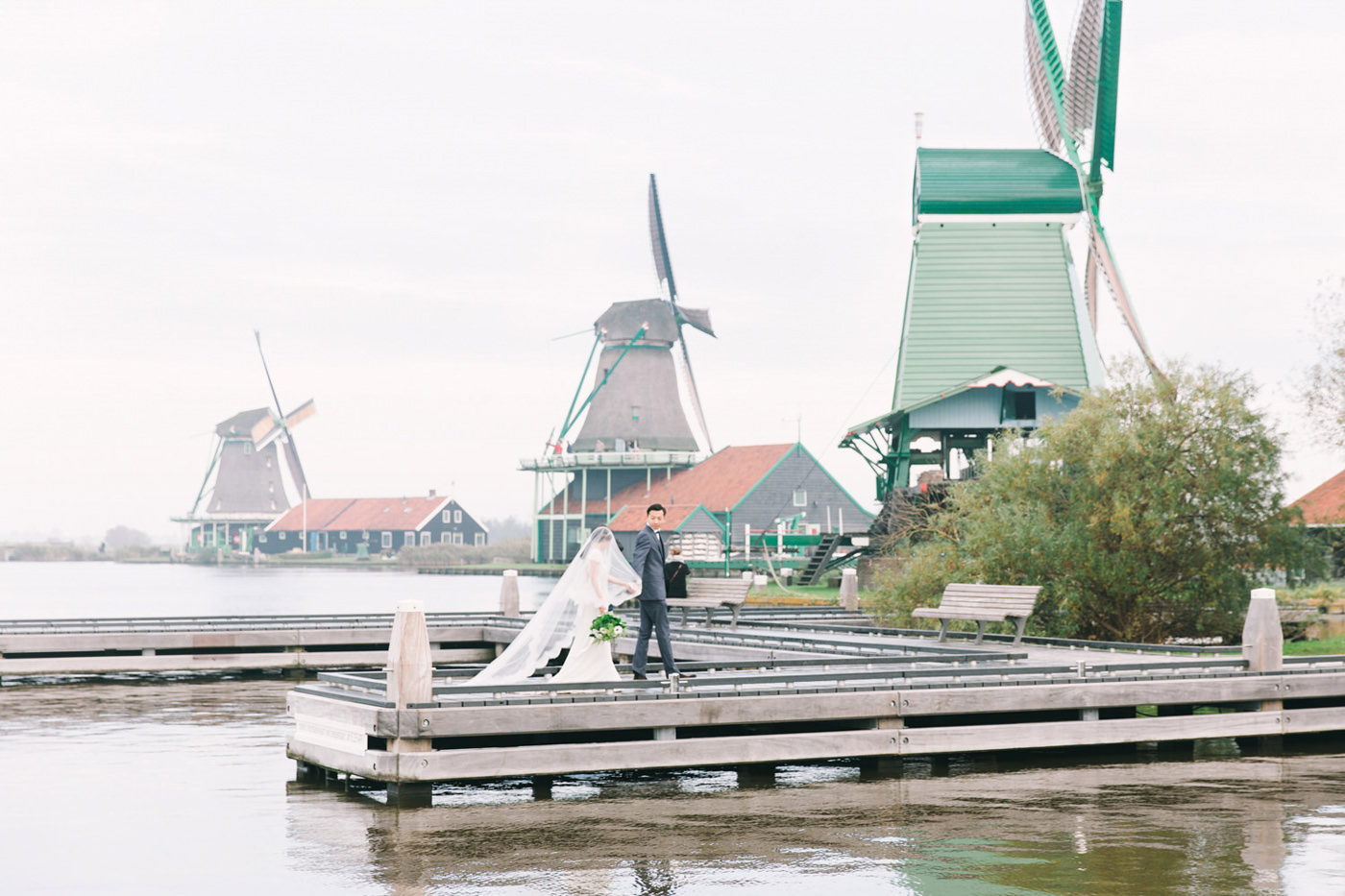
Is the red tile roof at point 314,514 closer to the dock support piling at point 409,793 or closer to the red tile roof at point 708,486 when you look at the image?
the red tile roof at point 708,486

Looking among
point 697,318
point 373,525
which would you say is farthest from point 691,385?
point 373,525

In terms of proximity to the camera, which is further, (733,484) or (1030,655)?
(733,484)

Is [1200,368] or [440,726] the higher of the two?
[1200,368]

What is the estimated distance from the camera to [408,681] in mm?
12680

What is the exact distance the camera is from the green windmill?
48.9m

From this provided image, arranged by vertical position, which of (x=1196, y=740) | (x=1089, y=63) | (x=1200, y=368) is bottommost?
(x=1196, y=740)

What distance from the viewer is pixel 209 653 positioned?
27.7 meters

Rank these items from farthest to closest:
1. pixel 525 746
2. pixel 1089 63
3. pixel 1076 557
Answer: pixel 1089 63
pixel 1076 557
pixel 525 746

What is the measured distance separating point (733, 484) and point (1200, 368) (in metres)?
58.7

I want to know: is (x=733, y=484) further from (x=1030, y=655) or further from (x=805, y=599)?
(x=1030, y=655)

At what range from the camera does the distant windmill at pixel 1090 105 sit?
49.7 m

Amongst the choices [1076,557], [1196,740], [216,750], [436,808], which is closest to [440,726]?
[436,808]

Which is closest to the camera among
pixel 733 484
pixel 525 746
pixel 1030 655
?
pixel 525 746

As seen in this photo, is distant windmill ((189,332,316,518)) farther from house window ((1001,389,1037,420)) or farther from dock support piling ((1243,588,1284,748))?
dock support piling ((1243,588,1284,748))
